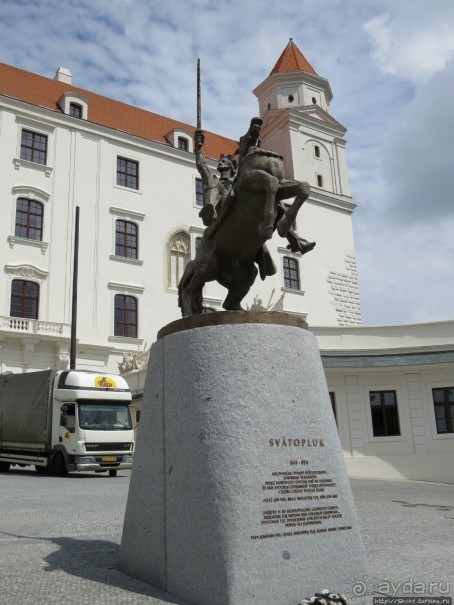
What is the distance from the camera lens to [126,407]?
17547mm

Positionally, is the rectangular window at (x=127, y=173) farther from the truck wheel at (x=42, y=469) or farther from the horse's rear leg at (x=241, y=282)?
the horse's rear leg at (x=241, y=282)

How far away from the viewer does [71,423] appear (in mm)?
16219

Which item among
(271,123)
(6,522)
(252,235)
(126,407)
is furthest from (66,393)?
(271,123)

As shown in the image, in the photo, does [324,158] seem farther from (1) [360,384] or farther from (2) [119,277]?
(1) [360,384]

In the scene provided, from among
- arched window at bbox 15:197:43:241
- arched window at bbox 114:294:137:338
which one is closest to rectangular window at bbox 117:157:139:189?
arched window at bbox 15:197:43:241

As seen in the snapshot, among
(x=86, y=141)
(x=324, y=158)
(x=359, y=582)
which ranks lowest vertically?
(x=359, y=582)

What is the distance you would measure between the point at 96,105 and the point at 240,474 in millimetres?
35615

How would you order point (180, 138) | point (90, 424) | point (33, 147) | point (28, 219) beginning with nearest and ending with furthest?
1. point (90, 424)
2. point (28, 219)
3. point (33, 147)
4. point (180, 138)

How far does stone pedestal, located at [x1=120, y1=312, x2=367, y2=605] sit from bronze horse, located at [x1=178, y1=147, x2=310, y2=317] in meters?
1.03

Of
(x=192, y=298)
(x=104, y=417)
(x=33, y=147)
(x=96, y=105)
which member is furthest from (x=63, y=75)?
(x=192, y=298)

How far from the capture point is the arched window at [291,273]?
37.4 m

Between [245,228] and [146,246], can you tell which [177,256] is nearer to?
[146,246]

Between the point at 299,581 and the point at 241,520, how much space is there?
1.80ft

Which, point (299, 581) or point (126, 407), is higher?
point (126, 407)
